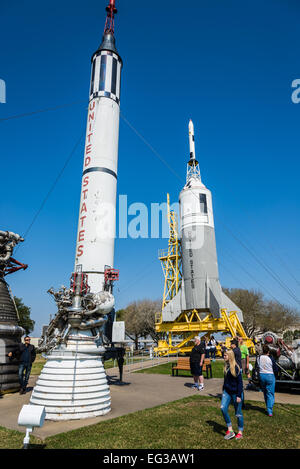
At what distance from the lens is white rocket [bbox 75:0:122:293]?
497 inches

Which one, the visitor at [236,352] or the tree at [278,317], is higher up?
the tree at [278,317]

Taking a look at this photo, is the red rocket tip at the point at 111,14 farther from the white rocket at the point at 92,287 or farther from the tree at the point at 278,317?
the tree at the point at 278,317

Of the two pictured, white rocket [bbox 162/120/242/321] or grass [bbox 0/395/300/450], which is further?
white rocket [bbox 162/120/242/321]

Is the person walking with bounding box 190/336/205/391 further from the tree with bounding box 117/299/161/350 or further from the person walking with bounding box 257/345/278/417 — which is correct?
the tree with bounding box 117/299/161/350

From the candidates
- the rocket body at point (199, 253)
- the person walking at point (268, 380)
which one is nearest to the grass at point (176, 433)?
the person walking at point (268, 380)

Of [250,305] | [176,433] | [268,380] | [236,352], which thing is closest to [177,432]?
[176,433]

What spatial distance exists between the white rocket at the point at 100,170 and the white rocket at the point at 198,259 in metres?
9.33

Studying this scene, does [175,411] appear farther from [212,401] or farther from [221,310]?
[221,310]

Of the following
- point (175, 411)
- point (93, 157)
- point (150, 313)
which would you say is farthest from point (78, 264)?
point (150, 313)

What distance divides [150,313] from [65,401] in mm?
42160

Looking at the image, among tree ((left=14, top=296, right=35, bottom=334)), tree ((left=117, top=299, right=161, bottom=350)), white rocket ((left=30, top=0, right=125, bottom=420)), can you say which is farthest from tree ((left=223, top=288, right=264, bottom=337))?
white rocket ((left=30, top=0, right=125, bottom=420))

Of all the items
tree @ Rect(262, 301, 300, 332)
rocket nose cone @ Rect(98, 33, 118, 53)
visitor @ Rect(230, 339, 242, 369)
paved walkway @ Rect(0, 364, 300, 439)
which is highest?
rocket nose cone @ Rect(98, 33, 118, 53)

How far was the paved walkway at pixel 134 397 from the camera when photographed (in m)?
6.56

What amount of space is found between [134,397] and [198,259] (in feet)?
42.3
